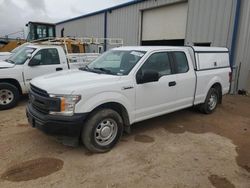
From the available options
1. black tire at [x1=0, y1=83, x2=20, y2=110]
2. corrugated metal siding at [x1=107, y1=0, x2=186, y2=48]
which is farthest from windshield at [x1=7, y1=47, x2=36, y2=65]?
corrugated metal siding at [x1=107, y1=0, x2=186, y2=48]

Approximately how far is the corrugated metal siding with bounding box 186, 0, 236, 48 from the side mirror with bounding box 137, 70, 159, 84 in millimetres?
6383

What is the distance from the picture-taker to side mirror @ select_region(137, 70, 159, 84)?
4.12 metres

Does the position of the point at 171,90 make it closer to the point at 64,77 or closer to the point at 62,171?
the point at 64,77

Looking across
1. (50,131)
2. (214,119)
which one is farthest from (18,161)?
(214,119)

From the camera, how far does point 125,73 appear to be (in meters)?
4.14

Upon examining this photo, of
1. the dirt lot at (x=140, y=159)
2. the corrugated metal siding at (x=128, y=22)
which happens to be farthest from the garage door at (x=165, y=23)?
the dirt lot at (x=140, y=159)

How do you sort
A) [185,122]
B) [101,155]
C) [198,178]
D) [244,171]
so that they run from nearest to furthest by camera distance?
[198,178] < [244,171] < [101,155] < [185,122]

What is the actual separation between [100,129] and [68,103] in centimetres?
77

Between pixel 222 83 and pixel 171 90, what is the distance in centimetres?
249

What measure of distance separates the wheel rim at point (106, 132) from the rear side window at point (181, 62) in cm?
204

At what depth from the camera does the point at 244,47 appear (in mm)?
8812

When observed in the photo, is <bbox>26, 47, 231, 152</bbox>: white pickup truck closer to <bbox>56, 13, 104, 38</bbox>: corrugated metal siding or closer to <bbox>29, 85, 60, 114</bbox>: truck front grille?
<bbox>29, 85, 60, 114</bbox>: truck front grille

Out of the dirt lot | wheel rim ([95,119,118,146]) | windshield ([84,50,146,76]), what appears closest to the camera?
the dirt lot

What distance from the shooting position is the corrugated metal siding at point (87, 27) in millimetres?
17209
